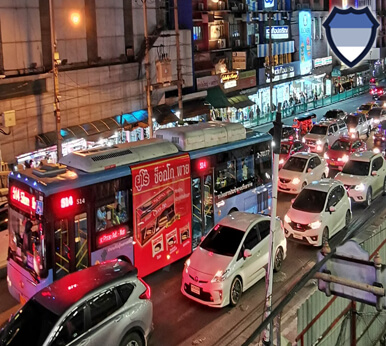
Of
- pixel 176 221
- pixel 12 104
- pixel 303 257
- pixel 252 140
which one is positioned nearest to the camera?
pixel 176 221

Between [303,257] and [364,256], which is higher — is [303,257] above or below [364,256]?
below

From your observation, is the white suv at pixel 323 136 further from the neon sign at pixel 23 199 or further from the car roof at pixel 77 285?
the car roof at pixel 77 285

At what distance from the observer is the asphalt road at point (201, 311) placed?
11.3m

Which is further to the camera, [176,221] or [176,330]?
[176,221]

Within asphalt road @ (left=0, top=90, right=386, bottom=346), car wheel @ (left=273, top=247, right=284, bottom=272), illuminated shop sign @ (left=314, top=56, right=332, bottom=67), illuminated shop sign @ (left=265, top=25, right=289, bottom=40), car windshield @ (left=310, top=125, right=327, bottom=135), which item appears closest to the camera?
asphalt road @ (left=0, top=90, right=386, bottom=346)

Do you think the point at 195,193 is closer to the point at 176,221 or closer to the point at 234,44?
the point at 176,221

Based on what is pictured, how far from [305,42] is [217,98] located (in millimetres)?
19784

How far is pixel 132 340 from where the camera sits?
992 cm

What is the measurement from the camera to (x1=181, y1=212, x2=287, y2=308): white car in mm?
12172

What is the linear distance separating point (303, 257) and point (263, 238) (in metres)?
2.77

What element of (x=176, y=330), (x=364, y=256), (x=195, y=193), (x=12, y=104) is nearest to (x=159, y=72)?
(x=12, y=104)

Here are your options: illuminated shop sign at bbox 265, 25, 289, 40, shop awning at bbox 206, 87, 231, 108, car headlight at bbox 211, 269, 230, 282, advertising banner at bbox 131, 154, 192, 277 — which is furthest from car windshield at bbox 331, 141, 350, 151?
illuminated shop sign at bbox 265, 25, 289, 40

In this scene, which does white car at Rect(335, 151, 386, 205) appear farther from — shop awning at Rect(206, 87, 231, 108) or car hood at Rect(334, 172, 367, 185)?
shop awning at Rect(206, 87, 231, 108)

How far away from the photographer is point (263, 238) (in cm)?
1348
